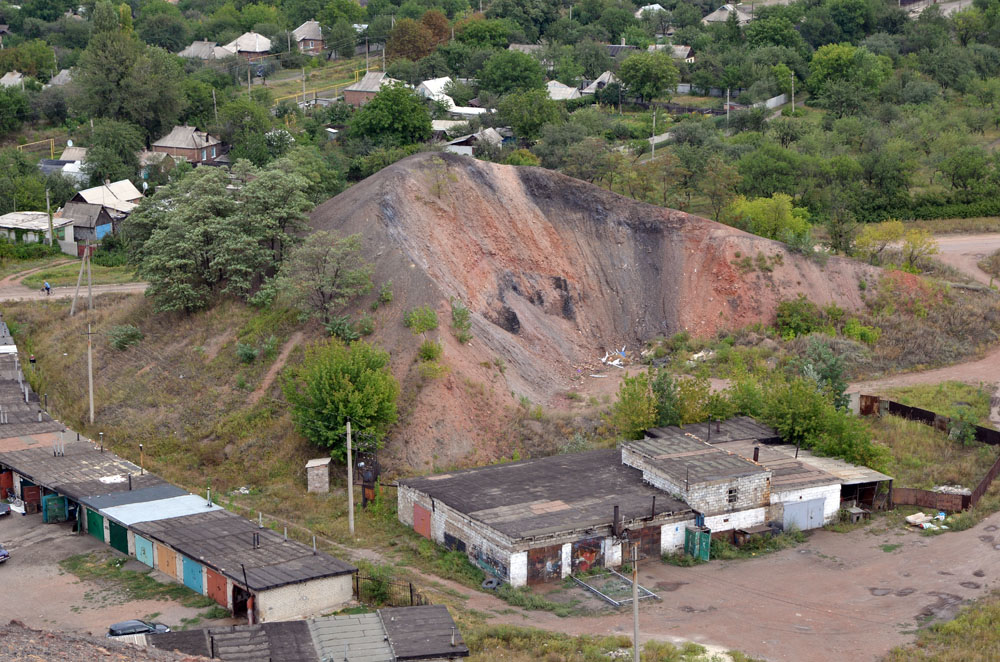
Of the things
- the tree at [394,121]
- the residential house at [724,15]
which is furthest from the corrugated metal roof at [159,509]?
the residential house at [724,15]

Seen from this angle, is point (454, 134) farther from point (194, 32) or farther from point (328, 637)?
point (328, 637)

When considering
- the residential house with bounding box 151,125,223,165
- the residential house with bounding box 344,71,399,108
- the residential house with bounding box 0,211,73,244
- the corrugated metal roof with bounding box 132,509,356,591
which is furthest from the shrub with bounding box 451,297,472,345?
the residential house with bounding box 344,71,399,108

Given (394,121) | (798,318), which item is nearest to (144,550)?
(798,318)

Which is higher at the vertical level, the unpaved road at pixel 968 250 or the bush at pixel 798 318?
the unpaved road at pixel 968 250

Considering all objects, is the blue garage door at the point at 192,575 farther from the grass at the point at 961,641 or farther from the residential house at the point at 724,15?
the residential house at the point at 724,15

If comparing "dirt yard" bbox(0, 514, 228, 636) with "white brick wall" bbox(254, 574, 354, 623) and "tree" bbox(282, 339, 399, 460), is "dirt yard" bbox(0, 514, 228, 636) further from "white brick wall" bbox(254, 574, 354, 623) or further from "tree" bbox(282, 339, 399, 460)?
"tree" bbox(282, 339, 399, 460)
